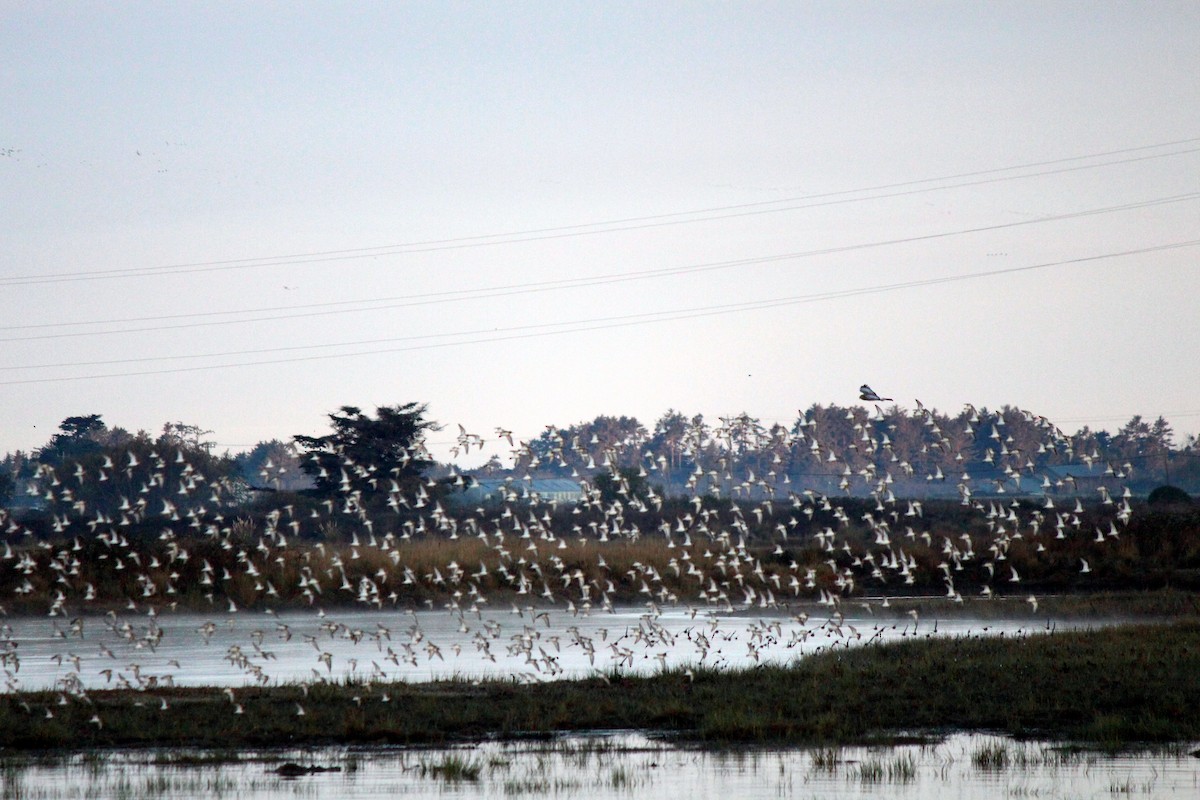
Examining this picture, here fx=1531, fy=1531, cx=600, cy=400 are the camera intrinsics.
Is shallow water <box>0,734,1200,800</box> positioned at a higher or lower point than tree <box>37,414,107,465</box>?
lower

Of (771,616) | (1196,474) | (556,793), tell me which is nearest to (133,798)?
(556,793)

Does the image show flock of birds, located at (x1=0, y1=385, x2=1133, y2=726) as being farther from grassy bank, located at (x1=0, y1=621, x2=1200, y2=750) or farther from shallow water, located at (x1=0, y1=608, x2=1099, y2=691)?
grassy bank, located at (x1=0, y1=621, x2=1200, y2=750)

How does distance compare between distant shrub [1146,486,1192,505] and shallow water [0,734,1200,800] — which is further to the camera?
distant shrub [1146,486,1192,505]

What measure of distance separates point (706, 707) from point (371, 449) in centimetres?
6203

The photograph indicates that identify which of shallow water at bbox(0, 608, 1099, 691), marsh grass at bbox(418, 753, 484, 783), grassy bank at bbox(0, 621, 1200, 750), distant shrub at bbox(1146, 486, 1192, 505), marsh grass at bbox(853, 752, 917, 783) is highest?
distant shrub at bbox(1146, 486, 1192, 505)

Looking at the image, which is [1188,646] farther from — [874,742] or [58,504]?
[58,504]

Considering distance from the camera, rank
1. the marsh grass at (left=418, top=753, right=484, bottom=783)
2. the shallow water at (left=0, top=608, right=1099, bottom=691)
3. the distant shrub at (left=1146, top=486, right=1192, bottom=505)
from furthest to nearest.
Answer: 1. the distant shrub at (left=1146, top=486, right=1192, bottom=505)
2. the shallow water at (left=0, top=608, right=1099, bottom=691)
3. the marsh grass at (left=418, top=753, right=484, bottom=783)

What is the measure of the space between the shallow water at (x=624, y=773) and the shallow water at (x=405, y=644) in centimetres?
451

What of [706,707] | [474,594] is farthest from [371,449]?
[706,707]

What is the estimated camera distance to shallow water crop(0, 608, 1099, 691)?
27531 mm

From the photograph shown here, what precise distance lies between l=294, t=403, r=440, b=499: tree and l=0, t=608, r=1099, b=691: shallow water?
1432 inches

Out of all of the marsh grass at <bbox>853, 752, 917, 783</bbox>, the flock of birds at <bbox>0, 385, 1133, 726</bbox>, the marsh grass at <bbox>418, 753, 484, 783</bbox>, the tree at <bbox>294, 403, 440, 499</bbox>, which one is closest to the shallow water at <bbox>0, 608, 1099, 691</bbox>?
the flock of birds at <bbox>0, 385, 1133, 726</bbox>

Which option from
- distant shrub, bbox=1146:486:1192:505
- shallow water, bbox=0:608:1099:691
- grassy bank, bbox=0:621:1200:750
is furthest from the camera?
distant shrub, bbox=1146:486:1192:505

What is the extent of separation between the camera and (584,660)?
102 ft
